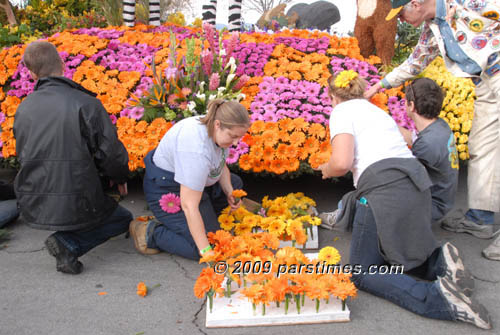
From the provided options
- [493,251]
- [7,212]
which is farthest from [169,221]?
[493,251]

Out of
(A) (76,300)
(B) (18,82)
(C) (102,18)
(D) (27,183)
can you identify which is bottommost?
(A) (76,300)

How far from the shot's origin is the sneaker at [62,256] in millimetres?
2754

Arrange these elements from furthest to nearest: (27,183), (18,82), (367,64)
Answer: (367,64)
(18,82)
(27,183)

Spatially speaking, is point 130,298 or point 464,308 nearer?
point 464,308

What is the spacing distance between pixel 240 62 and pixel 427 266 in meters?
3.06

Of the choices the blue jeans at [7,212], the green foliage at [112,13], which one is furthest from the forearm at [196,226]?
the green foliage at [112,13]

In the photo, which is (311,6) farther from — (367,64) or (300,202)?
(300,202)

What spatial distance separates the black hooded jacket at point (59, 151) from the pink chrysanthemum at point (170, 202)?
451 millimetres

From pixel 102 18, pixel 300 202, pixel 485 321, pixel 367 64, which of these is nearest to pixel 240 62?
pixel 367 64

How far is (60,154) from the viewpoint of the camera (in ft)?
8.81

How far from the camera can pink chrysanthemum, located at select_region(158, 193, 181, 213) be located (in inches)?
115

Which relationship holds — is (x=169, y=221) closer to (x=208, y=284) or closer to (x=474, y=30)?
(x=208, y=284)

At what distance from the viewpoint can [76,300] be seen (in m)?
2.53

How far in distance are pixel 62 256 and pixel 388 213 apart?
206 cm
